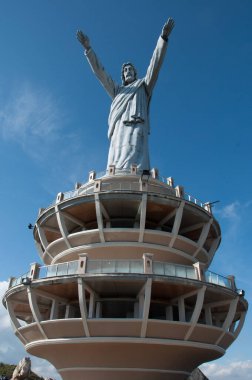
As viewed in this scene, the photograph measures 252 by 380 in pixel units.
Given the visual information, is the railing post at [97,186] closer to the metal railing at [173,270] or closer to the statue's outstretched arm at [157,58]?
the metal railing at [173,270]

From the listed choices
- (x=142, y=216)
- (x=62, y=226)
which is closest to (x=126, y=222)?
(x=142, y=216)

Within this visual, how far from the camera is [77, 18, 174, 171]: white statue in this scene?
37875 millimetres

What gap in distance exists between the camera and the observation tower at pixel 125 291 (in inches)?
907

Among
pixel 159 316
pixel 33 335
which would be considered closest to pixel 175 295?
pixel 159 316

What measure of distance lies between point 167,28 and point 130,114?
11.5 m

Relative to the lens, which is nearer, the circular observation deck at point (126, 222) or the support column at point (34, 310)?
the support column at point (34, 310)

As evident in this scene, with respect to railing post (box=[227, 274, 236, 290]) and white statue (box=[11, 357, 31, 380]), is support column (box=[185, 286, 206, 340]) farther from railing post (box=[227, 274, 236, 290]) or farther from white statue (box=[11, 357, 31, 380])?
white statue (box=[11, 357, 31, 380])

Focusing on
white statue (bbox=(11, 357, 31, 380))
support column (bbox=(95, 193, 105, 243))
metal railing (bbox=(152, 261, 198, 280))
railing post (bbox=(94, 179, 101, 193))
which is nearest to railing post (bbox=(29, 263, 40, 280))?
support column (bbox=(95, 193, 105, 243))

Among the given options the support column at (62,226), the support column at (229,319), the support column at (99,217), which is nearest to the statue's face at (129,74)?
the support column at (99,217)

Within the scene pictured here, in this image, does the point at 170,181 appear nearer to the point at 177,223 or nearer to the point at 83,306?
the point at 177,223

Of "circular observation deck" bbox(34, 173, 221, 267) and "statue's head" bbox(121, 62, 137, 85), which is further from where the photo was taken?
"statue's head" bbox(121, 62, 137, 85)

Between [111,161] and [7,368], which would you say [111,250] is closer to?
[111,161]

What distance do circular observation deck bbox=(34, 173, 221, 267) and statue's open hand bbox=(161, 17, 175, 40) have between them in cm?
1987

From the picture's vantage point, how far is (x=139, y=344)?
22844 mm
